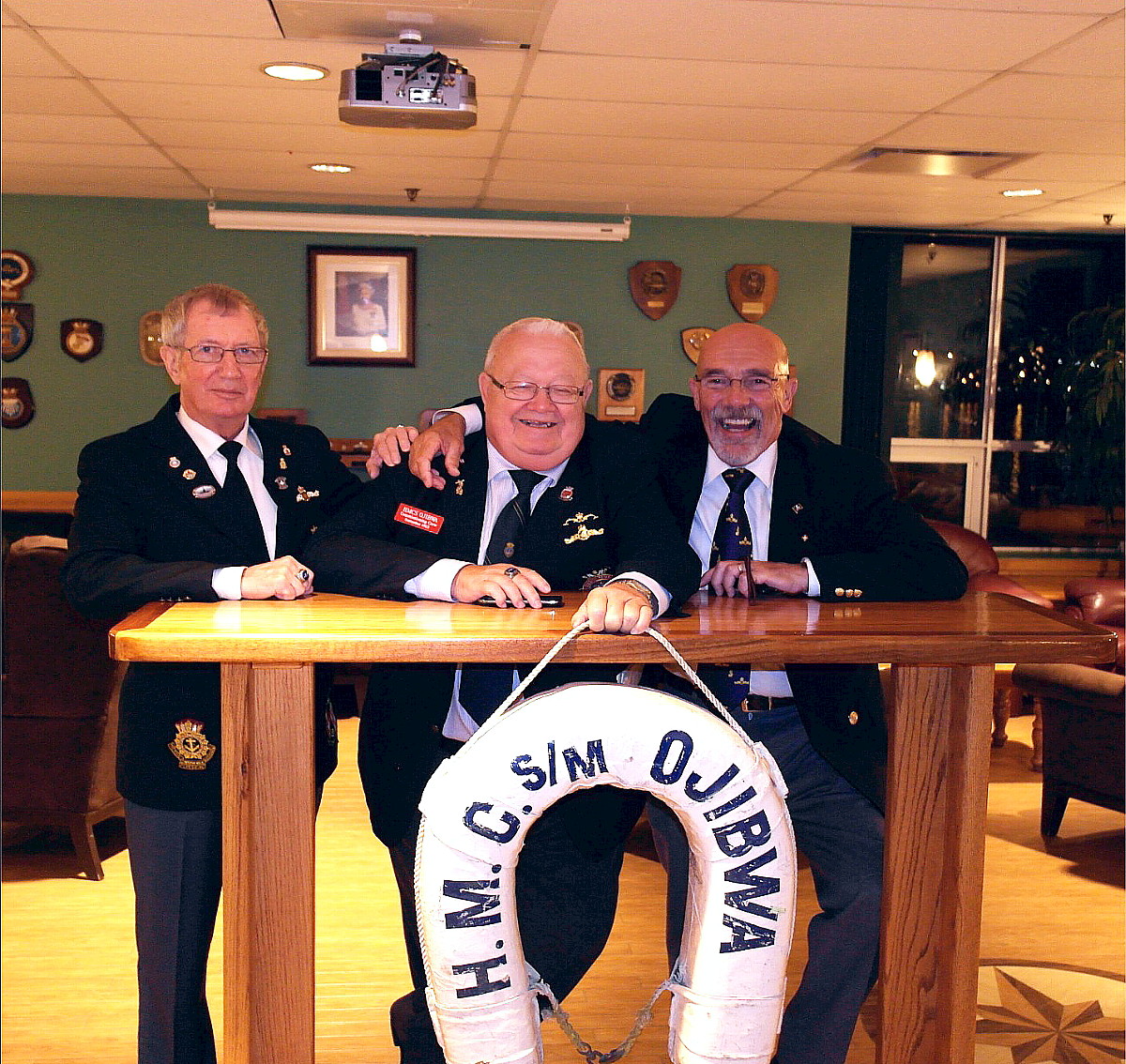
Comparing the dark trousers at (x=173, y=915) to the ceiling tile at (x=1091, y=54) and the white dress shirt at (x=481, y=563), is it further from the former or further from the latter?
the ceiling tile at (x=1091, y=54)

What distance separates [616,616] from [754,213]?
216 inches

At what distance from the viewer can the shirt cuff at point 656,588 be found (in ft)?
5.68

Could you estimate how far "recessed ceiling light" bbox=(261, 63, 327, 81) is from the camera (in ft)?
12.2

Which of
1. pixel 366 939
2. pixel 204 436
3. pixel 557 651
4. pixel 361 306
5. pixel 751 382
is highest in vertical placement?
pixel 361 306

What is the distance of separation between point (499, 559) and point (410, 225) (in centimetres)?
466

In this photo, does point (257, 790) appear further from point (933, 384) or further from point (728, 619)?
point (933, 384)

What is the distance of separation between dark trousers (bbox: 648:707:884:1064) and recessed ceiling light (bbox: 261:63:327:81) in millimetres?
2616

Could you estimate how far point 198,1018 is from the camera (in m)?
2.04

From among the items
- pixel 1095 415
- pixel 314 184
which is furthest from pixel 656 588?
pixel 1095 415

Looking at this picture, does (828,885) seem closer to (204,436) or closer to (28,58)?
(204,436)

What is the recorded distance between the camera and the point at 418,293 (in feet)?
22.0

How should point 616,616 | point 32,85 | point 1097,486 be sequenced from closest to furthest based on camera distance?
point 616,616, point 32,85, point 1097,486

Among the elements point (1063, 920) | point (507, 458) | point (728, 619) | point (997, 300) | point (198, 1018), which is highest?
point (997, 300)

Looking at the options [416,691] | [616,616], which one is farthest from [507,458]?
[616,616]
